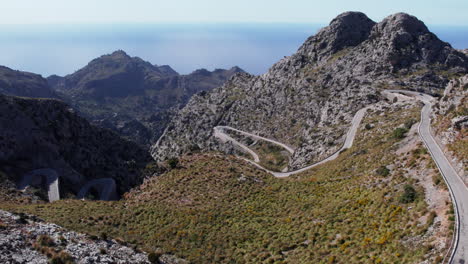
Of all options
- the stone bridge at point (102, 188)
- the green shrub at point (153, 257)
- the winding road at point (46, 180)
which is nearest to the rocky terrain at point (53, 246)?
the green shrub at point (153, 257)

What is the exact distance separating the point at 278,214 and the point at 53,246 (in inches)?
887

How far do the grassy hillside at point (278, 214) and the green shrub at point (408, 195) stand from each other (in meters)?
0.08

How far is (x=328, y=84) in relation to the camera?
117 m

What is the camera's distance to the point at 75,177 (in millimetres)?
67438

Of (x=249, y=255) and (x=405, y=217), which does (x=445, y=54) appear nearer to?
(x=405, y=217)

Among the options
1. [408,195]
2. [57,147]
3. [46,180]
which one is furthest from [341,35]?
[46,180]

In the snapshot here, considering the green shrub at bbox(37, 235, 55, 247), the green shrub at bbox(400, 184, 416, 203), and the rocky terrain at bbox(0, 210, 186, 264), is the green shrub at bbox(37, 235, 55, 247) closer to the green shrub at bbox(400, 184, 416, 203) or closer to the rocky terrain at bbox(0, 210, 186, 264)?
the rocky terrain at bbox(0, 210, 186, 264)

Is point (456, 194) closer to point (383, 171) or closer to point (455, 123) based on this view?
point (383, 171)

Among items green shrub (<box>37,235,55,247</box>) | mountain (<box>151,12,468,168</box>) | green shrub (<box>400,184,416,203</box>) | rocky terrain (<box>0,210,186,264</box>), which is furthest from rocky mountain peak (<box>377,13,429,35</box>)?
green shrub (<box>37,235,55,247</box>)

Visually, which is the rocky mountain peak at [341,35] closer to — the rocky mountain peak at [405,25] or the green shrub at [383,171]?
the rocky mountain peak at [405,25]

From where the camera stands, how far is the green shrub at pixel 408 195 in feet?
88.7

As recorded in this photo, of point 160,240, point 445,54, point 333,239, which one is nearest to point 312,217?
point 333,239

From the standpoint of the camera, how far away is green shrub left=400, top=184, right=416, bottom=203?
27.0 meters

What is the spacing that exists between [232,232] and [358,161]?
78.1 ft
